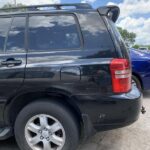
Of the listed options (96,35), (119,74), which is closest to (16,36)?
(96,35)

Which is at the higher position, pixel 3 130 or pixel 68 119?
pixel 68 119

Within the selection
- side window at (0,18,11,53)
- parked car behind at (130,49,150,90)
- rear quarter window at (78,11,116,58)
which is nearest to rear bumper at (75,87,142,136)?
rear quarter window at (78,11,116,58)

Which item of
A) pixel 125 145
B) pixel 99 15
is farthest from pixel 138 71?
pixel 99 15

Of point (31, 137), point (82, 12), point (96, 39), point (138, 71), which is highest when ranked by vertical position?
point (82, 12)

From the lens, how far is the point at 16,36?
4344 millimetres

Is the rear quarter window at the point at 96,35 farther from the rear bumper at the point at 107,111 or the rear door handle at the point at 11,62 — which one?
the rear door handle at the point at 11,62

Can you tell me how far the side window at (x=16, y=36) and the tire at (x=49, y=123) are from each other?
2.44ft

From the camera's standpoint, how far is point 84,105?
4.05 metres

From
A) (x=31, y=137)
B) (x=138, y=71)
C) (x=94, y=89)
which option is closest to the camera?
(x=94, y=89)

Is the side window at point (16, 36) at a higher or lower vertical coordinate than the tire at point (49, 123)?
higher

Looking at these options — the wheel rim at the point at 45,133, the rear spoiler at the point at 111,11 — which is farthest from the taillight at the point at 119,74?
the wheel rim at the point at 45,133

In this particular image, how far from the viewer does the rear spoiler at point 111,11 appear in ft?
13.9

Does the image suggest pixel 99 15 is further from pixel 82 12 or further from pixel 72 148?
pixel 72 148

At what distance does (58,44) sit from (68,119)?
3.07 ft
